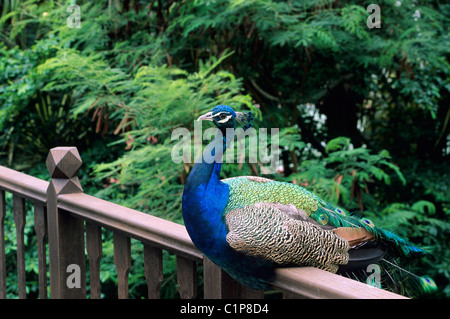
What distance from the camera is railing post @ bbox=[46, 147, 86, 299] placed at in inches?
71.8

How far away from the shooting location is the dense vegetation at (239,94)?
3.38 m

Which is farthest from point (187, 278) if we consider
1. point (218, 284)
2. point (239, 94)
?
point (239, 94)

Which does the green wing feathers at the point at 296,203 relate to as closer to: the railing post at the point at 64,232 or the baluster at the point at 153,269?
the baluster at the point at 153,269

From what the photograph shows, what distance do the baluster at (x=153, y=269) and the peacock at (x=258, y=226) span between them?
0.29 meters

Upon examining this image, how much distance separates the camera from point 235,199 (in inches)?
52.1

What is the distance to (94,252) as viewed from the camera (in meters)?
1.74

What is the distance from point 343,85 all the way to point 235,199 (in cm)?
393

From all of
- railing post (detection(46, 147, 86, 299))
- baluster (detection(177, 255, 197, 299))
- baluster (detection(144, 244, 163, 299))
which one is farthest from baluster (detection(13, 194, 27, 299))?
baluster (detection(177, 255, 197, 299))

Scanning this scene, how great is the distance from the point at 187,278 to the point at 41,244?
0.69 metres

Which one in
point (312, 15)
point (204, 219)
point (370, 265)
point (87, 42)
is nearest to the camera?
point (204, 219)

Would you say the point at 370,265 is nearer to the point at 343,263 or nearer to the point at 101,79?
the point at 343,263

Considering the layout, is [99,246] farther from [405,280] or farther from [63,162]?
[405,280]

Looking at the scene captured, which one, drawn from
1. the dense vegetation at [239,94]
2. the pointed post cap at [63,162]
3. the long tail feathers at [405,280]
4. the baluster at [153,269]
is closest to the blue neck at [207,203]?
the baluster at [153,269]
